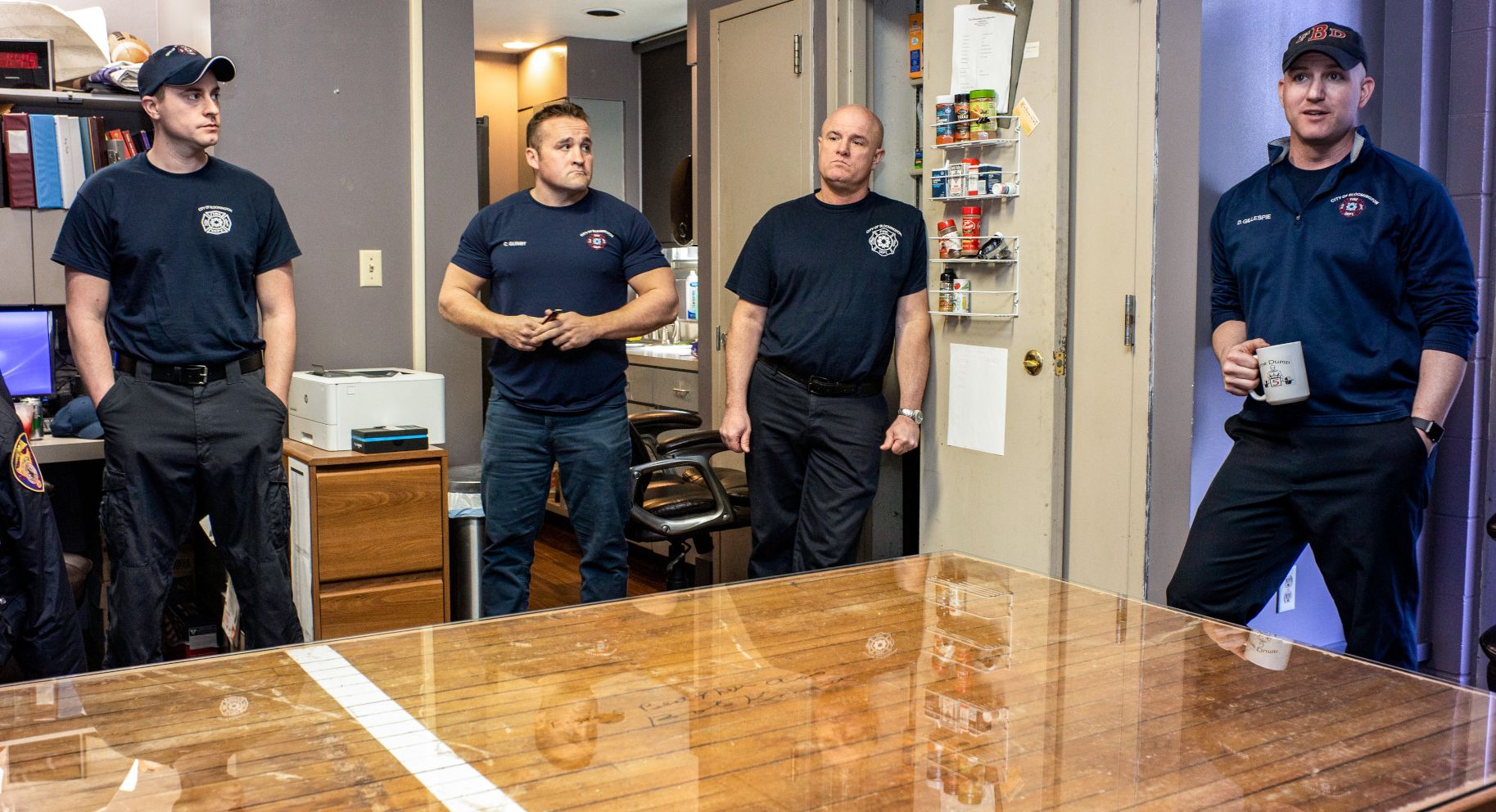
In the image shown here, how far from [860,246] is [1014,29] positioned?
69 centimetres

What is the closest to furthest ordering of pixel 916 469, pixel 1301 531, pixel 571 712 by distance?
1. pixel 571 712
2. pixel 1301 531
3. pixel 916 469

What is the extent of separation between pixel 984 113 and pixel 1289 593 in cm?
153

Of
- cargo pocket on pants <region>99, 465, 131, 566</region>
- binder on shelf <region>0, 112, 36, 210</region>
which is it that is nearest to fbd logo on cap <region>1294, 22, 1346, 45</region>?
cargo pocket on pants <region>99, 465, 131, 566</region>

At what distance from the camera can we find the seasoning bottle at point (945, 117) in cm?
338

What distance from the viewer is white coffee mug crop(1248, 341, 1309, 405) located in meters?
2.34

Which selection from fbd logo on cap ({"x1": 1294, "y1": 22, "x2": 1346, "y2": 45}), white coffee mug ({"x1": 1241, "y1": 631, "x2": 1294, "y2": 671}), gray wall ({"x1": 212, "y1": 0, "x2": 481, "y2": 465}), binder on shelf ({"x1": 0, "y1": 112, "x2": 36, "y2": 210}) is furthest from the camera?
gray wall ({"x1": 212, "y1": 0, "x2": 481, "y2": 465})

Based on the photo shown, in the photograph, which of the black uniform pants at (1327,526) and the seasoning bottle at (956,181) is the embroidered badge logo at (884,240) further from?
the black uniform pants at (1327,526)

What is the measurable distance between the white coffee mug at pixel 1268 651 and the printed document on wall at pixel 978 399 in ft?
5.33

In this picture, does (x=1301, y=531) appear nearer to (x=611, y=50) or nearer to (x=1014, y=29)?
(x=1014, y=29)

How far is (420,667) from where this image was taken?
1.52 meters

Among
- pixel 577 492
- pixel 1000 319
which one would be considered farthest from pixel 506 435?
pixel 1000 319

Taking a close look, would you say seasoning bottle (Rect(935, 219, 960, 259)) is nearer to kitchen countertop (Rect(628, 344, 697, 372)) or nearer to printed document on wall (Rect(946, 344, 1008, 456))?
printed document on wall (Rect(946, 344, 1008, 456))

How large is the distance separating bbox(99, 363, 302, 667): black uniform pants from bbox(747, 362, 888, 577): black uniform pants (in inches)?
49.2

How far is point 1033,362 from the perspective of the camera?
326 cm
